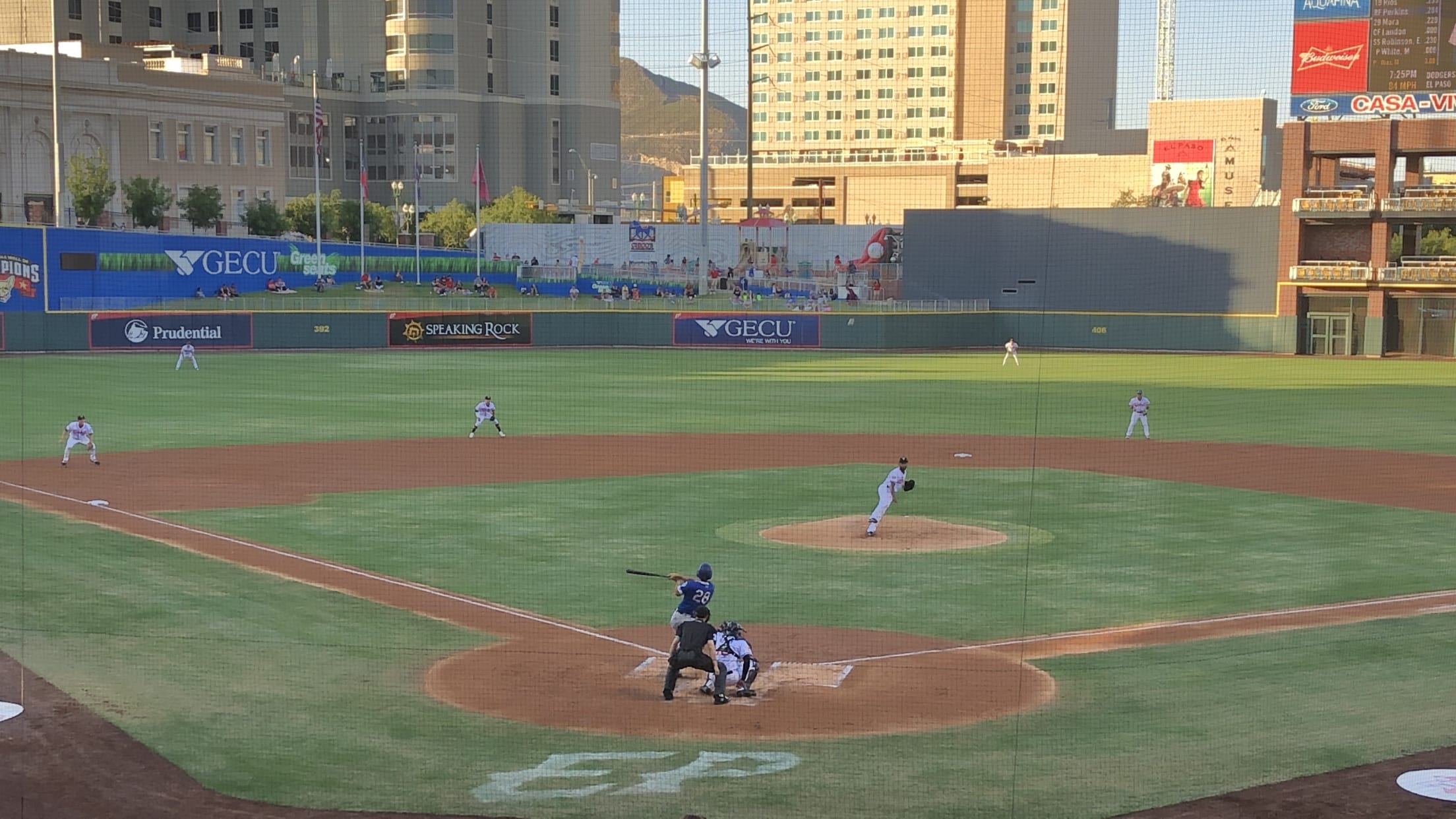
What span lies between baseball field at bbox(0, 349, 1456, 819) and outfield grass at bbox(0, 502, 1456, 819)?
5 cm

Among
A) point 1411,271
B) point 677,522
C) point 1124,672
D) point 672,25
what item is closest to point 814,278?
point 1411,271

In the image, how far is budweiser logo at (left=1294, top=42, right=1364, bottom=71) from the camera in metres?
55.5

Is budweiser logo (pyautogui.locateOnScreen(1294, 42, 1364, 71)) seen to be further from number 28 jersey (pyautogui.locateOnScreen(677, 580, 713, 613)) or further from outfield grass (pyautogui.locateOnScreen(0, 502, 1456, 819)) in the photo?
number 28 jersey (pyautogui.locateOnScreen(677, 580, 713, 613))

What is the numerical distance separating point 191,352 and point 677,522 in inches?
1085

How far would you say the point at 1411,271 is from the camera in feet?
183

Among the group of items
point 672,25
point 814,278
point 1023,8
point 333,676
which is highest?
point 1023,8

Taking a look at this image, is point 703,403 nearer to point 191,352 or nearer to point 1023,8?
point 191,352

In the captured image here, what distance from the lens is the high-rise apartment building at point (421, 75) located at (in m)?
89.5

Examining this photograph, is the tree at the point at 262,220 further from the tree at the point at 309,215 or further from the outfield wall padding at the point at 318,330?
the outfield wall padding at the point at 318,330

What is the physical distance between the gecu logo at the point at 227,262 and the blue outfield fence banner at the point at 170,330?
215 inches

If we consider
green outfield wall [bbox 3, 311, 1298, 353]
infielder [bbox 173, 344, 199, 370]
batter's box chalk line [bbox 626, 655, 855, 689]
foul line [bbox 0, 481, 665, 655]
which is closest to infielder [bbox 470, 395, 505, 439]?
foul line [bbox 0, 481, 665, 655]

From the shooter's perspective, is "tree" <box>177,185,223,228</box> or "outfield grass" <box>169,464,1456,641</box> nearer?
"outfield grass" <box>169,464,1456,641</box>

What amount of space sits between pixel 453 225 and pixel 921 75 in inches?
1312

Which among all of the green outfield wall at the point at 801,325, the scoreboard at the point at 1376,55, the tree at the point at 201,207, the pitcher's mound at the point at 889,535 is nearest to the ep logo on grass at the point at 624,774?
the pitcher's mound at the point at 889,535
